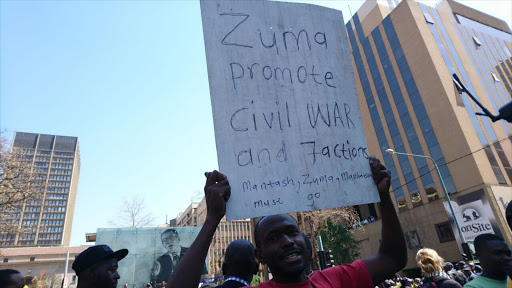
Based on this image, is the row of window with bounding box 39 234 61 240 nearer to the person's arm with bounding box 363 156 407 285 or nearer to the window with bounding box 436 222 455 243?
the window with bounding box 436 222 455 243

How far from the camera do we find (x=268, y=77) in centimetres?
221

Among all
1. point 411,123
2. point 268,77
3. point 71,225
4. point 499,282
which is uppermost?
point 71,225

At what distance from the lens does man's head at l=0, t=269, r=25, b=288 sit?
3309 millimetres

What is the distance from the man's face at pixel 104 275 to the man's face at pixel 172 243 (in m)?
30.4

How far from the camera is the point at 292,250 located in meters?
1.66

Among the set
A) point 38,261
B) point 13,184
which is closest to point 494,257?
point 13,184

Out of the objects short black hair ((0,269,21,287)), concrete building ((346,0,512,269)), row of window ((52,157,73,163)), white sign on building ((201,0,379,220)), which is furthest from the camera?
row of window ((52,157,73,163))

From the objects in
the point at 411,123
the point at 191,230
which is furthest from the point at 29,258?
the point at 411,123

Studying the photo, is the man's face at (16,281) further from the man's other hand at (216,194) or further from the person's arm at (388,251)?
the person's arm at (388,251)

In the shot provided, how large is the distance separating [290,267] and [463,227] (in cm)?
3194

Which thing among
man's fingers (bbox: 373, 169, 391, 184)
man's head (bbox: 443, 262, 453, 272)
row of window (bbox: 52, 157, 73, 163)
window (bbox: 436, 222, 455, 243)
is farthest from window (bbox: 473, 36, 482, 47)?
row of window (bbox: 52, 157, 73, 163)

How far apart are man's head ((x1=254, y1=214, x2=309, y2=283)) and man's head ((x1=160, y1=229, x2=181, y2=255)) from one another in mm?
31291

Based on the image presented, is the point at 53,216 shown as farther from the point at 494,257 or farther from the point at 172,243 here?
the point at 494,257

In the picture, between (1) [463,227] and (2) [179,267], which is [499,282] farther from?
(1) [463,227]
